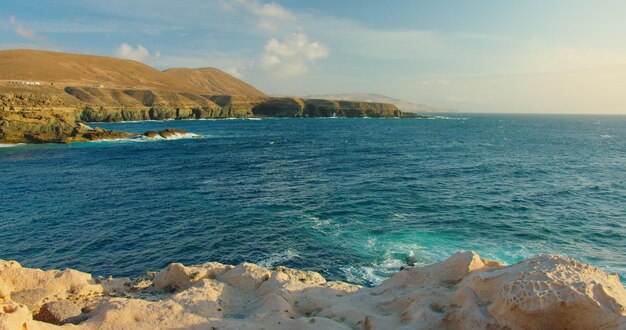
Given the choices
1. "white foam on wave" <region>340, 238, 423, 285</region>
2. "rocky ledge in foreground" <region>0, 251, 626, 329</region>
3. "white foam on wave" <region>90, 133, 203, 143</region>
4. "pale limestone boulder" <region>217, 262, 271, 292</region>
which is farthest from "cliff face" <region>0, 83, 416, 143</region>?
"pale limestone boulder" <region>217, 262, 271, 292</region>

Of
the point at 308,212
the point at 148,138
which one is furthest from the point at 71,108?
the point at 308,212

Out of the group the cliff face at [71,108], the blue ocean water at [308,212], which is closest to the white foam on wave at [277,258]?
the blue ocean water at [308,212]

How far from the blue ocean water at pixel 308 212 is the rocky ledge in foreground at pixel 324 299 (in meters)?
7.36

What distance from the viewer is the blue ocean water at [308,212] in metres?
25.1

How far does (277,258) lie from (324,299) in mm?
10484

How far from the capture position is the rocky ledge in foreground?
10094 millimetres

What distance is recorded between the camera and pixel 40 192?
40781mm

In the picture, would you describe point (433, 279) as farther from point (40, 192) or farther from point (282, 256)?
point (40, 192)

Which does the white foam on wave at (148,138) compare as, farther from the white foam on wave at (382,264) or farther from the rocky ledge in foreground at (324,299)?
the rocky ledge in foreground at (324,299)

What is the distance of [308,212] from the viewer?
34156mm

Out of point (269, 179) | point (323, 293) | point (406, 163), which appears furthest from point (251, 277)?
point (406, 163)

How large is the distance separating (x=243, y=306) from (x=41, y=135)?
291 feet

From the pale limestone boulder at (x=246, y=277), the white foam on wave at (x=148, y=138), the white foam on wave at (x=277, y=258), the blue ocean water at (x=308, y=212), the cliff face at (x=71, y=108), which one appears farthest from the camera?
the white foam on wave at (x=148, y=138)

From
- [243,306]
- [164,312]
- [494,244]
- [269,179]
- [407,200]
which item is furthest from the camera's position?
[269,179]
